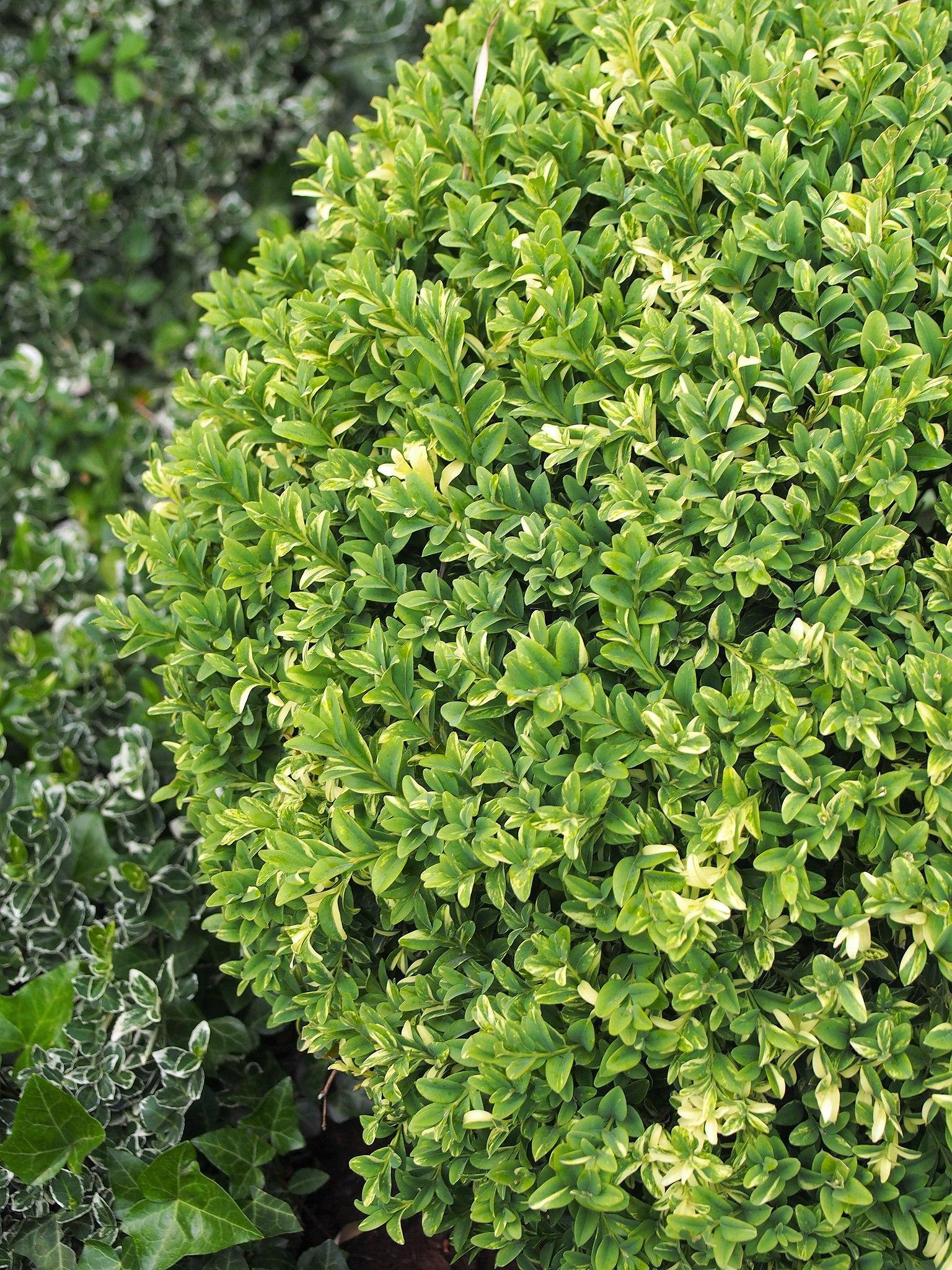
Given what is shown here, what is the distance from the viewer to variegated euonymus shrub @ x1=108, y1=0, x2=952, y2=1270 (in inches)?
71.8

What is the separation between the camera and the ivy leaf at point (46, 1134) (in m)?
2.44

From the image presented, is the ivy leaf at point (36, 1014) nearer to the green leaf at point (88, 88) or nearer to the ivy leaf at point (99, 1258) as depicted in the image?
the ivy leaf at point (99, 1258)

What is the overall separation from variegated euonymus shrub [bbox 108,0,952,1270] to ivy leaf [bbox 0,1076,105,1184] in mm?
596

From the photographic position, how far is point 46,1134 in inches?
97.9

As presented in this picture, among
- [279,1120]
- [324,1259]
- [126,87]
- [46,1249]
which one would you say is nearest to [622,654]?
[279,1120]

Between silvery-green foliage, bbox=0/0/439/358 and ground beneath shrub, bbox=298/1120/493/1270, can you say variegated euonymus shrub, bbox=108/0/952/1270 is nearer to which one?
ground beneath shrub, bbox=298/1120/493/1270

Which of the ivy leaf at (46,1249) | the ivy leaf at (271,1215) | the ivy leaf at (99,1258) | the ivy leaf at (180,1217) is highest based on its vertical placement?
the ivy leaf at (180,1217)

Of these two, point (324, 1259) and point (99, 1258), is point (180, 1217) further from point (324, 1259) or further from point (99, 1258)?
point (324, 1259)

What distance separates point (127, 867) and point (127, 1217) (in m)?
0.82

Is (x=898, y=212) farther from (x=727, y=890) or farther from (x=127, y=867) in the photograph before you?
(x=127, y=867)

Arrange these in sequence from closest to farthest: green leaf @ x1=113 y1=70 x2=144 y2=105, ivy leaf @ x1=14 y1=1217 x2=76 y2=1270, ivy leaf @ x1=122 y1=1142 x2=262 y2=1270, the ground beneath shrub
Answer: ivy leaf @ x1=122 y1=1142 x2=262 y2=1270 < ivy leaf @ x1=14 y1=1217 x2=76 y2=1270 < the ground beneath shrub < green leaf @ x1=113 y1=70 x2=144 y2=105

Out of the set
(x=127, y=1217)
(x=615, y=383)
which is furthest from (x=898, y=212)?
(x=127, y=1217)

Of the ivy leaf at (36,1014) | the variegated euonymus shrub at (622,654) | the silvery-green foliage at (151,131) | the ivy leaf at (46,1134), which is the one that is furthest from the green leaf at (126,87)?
the ivy leaf at (46,1134)

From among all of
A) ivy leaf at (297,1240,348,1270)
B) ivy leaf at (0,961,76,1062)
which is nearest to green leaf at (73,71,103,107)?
ivy leaf at (0,961,76,1062)
